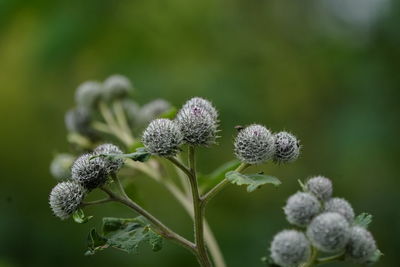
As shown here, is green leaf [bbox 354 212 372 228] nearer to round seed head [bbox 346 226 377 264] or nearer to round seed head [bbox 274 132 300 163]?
round seed head [bbox 346 226 377 264]

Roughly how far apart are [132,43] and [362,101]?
365 cm

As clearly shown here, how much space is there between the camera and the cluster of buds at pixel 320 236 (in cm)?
295

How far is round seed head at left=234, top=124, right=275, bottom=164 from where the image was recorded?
3338mm

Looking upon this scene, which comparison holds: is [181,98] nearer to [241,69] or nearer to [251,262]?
[241,69]

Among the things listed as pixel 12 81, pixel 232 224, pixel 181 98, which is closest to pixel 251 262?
pixel 232 224

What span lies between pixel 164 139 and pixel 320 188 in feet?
3.10

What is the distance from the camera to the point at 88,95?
598 centimetres

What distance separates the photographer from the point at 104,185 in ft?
11.3

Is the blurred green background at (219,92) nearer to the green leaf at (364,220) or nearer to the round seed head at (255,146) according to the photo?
the round seed head at (255,146)

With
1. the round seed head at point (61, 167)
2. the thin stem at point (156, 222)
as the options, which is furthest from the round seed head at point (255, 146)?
the round seed head at point (61, 167)

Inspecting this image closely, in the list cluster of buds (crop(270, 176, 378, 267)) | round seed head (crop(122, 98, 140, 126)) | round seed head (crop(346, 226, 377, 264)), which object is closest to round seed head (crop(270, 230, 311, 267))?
cluster of buds (crop(270, 176, 378, 267))

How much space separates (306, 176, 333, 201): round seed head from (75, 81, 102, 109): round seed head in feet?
10.7

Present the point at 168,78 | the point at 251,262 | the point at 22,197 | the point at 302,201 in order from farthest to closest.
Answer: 1. the point at 22,197
2. the point at 168,78
3. the point at 251,262
4. the point at 302,201

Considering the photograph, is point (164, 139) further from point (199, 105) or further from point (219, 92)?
point (219, 92)
